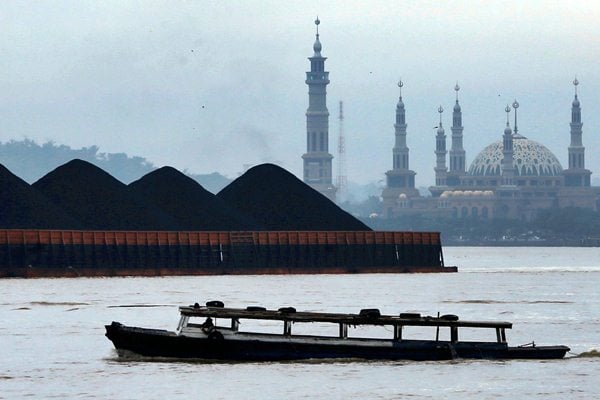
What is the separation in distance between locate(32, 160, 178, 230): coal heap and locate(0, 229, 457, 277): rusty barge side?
4.79 m

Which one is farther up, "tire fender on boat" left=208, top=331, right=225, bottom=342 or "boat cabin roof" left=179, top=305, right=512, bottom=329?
"boat cabin roof" left=179, top=305, right=512, bottom=329

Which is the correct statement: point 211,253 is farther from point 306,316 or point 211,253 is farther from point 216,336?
point 306,316

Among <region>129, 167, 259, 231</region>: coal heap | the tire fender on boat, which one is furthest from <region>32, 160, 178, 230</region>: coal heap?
the tire fender on boat

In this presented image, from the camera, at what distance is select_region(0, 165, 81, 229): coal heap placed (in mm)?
125250

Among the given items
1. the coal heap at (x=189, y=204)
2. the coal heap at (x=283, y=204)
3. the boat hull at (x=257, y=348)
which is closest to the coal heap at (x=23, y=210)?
the coal heap at (x=189, y=204)

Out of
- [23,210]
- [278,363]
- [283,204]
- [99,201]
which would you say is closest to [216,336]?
[278,363]

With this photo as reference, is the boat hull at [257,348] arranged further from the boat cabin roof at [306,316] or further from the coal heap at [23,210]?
the coal heap at [23,210]

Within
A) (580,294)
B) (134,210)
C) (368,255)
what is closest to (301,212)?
(368,255)

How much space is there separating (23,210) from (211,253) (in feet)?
45.5

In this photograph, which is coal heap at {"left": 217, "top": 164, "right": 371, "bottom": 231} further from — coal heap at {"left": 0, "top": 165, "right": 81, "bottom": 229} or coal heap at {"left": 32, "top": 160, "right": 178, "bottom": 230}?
coal heap at {"left": 0, "top": 165, "right": 81, "bottom": 229}

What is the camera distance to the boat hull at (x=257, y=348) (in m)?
54.8

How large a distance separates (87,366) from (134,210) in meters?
78.5

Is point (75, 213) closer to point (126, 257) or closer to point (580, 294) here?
point (126, 257)

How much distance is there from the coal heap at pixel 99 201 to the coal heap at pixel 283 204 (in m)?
12.4
